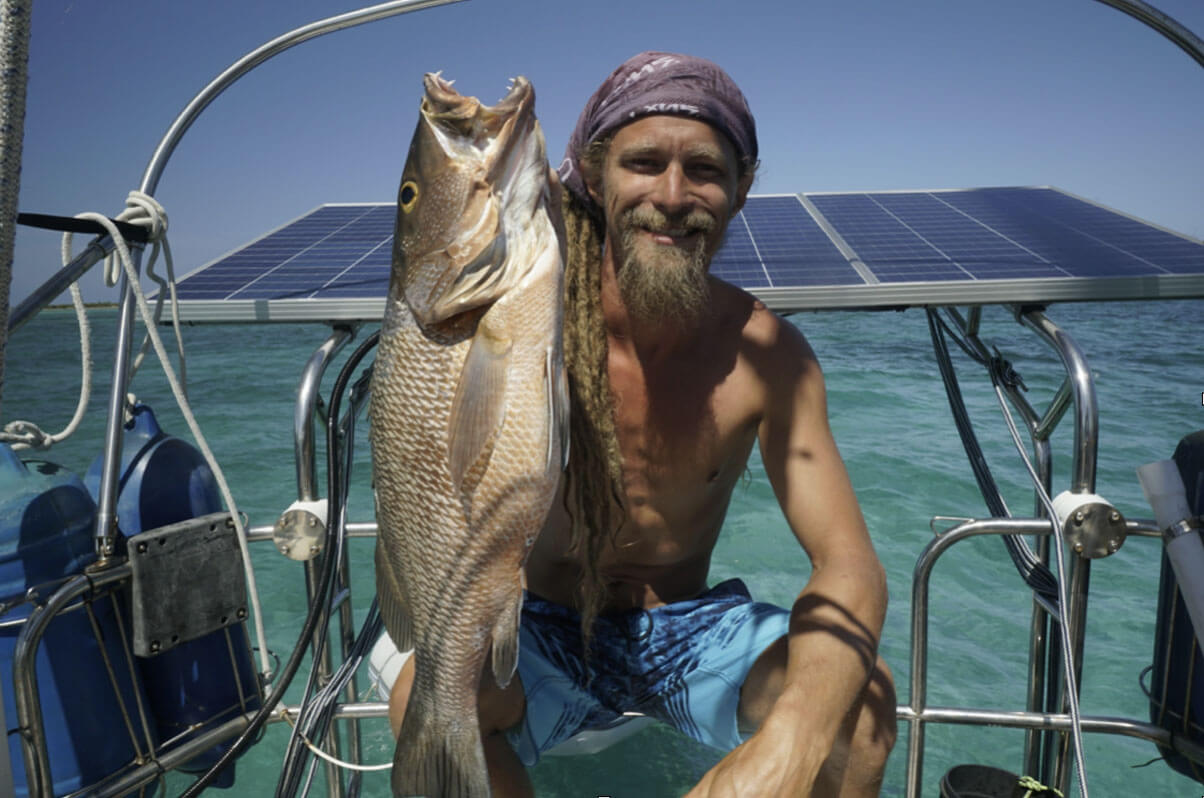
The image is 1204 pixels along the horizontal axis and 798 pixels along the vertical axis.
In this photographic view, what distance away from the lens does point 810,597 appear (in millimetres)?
1914

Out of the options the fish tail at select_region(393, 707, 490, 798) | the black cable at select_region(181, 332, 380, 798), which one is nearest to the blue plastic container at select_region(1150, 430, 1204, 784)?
the fish tail at select_region(393, 707, 490, 798)

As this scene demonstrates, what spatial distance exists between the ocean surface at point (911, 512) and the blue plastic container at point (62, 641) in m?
0.39

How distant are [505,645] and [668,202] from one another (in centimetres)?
115

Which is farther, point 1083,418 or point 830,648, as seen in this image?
point 1083,418

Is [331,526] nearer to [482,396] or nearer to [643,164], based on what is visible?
[482,396]

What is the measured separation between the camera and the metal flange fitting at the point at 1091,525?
199 cm

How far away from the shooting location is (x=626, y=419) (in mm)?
2240

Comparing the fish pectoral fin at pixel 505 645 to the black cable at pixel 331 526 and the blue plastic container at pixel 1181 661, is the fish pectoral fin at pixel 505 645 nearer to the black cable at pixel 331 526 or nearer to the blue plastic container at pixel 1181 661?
the black cable at pixel 331 526

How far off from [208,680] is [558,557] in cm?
102

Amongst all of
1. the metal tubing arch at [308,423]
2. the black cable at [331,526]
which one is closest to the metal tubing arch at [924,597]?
the black cable at [331,526]

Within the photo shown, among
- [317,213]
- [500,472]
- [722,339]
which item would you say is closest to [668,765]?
[722,339]

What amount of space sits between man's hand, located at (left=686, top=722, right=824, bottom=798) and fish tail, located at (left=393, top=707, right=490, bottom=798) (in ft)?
1.52

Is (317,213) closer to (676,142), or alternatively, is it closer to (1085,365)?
(676,142)

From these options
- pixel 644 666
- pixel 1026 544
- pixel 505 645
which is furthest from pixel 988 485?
pixel 505 645
